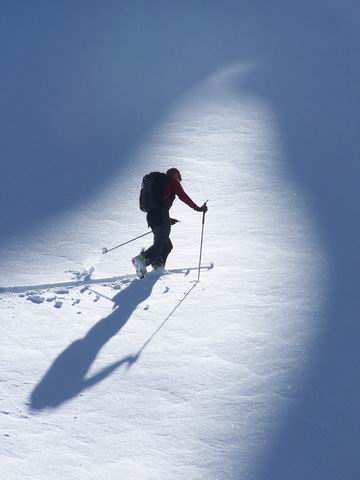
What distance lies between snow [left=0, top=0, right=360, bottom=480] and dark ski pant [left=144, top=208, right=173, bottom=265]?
26 cm

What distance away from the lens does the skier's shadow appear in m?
7.91

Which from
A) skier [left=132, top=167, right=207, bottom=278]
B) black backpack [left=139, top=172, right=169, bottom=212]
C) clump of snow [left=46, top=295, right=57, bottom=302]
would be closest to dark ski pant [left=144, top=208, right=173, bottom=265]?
skier [left=132, top=167, right=207, bottom=278]

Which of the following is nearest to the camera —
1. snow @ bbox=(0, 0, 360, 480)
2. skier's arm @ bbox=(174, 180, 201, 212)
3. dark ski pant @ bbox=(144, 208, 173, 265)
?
snow @ bbox=(0, 0, 360, 480)

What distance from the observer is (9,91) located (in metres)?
20.0

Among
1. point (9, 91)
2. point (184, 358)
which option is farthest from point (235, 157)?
point (184, 358)

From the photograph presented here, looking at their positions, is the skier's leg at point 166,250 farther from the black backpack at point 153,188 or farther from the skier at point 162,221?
the black backpack at point 153,188

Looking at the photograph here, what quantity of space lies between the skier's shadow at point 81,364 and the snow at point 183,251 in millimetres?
24

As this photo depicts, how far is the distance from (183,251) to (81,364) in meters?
3.79

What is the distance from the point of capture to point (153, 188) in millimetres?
10375

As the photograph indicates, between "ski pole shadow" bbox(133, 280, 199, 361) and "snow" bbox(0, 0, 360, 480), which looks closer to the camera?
"snow" bbox(0, 0, 360, 480)

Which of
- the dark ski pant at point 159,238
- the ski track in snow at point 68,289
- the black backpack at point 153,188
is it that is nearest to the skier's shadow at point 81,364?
the ski track in snow at point 68,289

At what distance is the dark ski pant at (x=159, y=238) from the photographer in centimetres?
1059

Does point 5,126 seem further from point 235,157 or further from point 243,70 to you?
point 243,70

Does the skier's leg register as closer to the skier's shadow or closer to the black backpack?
the black backpack
